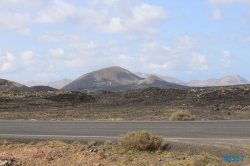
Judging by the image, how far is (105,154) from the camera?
10.8m

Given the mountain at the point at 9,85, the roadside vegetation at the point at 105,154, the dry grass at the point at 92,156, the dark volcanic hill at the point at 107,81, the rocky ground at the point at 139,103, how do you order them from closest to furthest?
the dry grass at the point at 92,156 → the roadside vegetation at the point at 105,154 → the rocky ground at the point at 139,103 → the mountain at the point at 9,85 → the dark volcanic hill at the point at 107,81

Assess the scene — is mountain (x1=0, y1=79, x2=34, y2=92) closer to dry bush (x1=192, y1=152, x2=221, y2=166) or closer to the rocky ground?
the rocky ground

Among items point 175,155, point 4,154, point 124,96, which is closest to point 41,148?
point 4,154

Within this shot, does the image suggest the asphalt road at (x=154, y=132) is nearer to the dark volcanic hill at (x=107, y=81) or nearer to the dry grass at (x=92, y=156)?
the dry grass at (x=92, y=156)

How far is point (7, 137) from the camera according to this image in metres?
14.7

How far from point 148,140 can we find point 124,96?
3392cm

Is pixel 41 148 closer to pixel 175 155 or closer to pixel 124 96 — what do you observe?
pixel 175 155

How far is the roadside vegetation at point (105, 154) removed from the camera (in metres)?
9.97

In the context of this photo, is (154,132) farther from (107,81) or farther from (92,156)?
(107,81)

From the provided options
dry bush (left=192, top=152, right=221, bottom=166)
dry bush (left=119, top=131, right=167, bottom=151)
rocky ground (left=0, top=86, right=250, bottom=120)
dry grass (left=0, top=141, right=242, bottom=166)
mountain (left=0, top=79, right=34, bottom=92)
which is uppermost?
mountain (left=0, top=79, right=34, bottom=92)

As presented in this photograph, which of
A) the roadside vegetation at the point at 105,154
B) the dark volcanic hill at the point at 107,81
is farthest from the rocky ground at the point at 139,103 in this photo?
the dark volcanic hill at the point at 107,81

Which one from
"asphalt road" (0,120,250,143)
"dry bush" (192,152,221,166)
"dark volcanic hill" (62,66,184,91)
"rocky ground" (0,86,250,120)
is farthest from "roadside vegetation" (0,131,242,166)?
"dark volcanic hill" (62,66,184,91)

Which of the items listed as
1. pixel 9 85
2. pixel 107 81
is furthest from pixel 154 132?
pixel 107 81

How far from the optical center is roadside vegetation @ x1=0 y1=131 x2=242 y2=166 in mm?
9969
